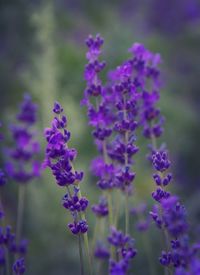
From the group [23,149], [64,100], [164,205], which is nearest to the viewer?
[164,205]

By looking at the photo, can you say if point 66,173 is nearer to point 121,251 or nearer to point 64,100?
point 121,251

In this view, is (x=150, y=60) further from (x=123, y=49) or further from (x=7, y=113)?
(x=123, y=49)

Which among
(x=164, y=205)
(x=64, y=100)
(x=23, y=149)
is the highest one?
(x=64, y=100)

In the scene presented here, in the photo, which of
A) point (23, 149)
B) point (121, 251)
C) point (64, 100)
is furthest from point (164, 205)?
point (64, 100)

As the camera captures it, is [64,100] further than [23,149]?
Yes

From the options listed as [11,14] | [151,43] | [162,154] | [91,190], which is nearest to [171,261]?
[162,154]

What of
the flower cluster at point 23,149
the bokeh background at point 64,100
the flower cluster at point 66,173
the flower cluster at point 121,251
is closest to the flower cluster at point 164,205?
the flower cluster at point 121,251

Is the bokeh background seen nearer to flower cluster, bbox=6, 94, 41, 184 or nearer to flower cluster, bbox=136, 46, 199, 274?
flower cluster, bbox=6, 94, 41, 184

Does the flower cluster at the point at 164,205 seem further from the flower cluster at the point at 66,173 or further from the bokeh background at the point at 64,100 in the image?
the bokeh background at the point at 64,100
